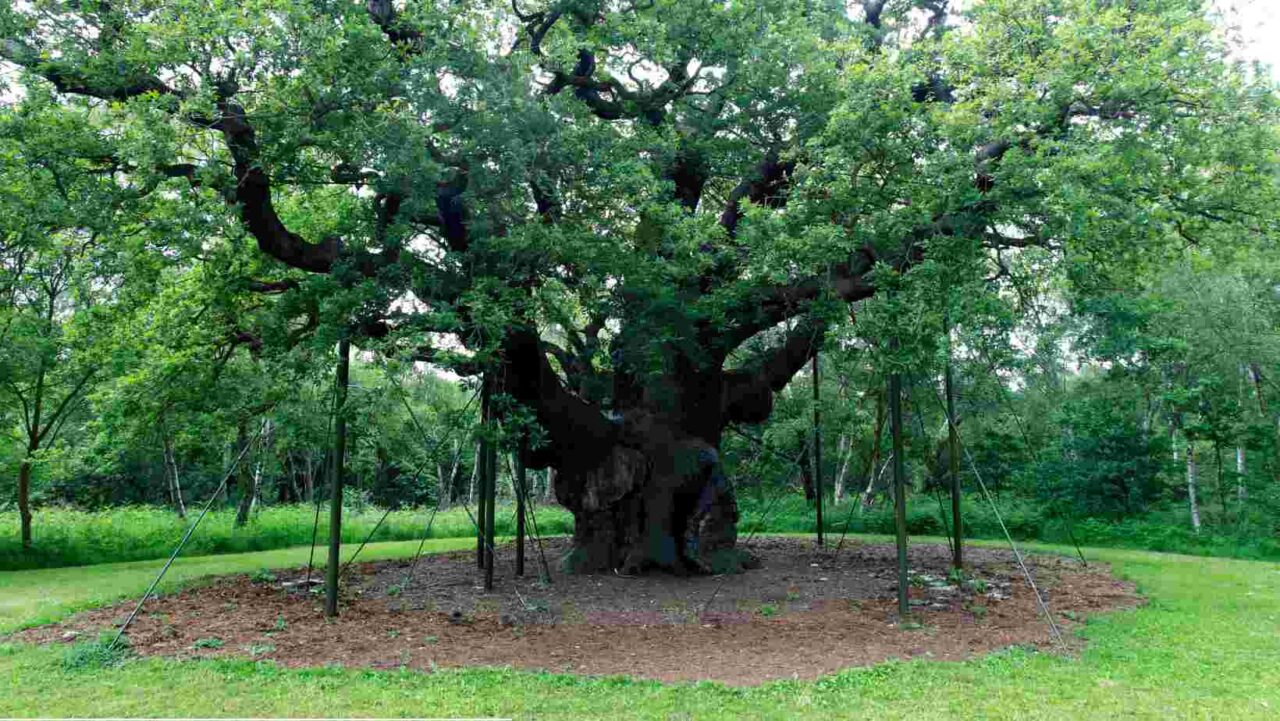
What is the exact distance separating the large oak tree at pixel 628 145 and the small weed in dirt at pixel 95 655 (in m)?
3.31

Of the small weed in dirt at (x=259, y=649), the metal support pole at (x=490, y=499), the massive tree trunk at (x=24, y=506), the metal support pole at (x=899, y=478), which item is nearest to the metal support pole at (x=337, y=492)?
the small weed in dirt at (x=259, y=649)

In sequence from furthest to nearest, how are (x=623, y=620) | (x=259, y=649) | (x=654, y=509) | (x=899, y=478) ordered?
(x=654, y=509) → (x=623, y=620) → (x=899, y=478) → (x=259, y=649)

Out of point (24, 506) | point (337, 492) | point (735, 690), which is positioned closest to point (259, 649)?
point (337, 492)

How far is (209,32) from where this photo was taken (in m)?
6.86

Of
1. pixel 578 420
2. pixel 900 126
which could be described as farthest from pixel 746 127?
pixel 578 420

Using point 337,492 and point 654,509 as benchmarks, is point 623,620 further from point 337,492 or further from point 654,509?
point 654,509

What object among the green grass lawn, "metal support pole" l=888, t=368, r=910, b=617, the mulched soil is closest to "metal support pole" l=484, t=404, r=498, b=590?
the mulched soil

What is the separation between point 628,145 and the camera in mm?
9188

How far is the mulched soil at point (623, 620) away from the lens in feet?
21.2

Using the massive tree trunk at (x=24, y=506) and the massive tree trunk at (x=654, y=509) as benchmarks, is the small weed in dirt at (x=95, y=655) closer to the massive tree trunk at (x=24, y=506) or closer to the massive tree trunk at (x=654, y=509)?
the massive tree trunk at (x=654, y=509)

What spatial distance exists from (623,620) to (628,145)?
209 inches

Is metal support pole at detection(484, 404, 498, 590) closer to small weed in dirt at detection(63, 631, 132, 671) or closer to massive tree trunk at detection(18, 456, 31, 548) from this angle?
small weed in dirt at detection(63, 631, 132, 671)

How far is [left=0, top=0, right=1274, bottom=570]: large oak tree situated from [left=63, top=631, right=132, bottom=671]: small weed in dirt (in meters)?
3.31

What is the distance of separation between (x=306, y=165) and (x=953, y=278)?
6631 millimetres
